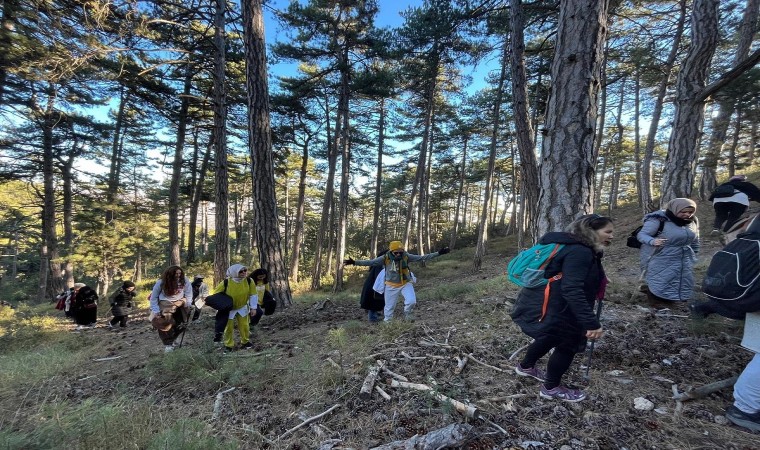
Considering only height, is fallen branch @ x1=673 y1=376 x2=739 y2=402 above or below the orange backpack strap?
below

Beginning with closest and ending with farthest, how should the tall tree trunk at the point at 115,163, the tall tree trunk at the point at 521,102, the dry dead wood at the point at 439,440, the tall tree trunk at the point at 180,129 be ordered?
the dry dead wood at the point at 439,440 < the tall tree trunk at the point at 521,102 < the tall tree trunk at the point at 180,129 < the tall tree trunk at the point at 115,163

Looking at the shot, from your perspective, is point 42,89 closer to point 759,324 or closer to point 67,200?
point 67,200

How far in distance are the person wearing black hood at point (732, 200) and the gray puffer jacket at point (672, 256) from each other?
454mm

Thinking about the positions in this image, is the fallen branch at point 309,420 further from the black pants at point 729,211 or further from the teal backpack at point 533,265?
the black pants at point 729,211

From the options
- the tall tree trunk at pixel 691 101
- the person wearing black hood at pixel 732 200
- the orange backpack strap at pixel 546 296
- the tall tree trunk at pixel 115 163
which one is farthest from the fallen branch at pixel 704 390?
the tall tree trunk at pixel 115 163

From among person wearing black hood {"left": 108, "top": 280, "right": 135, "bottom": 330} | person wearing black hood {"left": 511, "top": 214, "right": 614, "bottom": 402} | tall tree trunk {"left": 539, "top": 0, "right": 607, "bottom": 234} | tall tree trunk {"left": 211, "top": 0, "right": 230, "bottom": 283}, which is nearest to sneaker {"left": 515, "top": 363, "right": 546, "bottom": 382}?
person wearing black hood {"left": 511, "top": 214, "right": 614, "bottom": 402}

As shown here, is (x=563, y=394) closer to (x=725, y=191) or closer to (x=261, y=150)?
(x=725, y=191)

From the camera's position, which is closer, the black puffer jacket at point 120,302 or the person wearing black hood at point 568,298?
the person wearing black hood at point 568,298

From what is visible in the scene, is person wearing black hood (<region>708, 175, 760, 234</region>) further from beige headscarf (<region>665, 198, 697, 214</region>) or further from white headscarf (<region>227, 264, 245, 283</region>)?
white headscarf (<region>227, 264, 245, 283</region>)

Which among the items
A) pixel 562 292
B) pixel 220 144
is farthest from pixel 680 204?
pixel 220 144

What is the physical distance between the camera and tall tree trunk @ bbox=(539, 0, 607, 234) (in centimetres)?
367

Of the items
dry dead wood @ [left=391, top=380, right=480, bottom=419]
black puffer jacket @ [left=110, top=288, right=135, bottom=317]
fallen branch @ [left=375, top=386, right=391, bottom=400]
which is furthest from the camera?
black puffer jacket @ [left=110, top=288, right=135, bottom=317]

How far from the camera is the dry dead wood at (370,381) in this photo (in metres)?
2.91

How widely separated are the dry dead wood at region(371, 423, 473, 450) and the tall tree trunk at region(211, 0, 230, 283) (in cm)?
916
